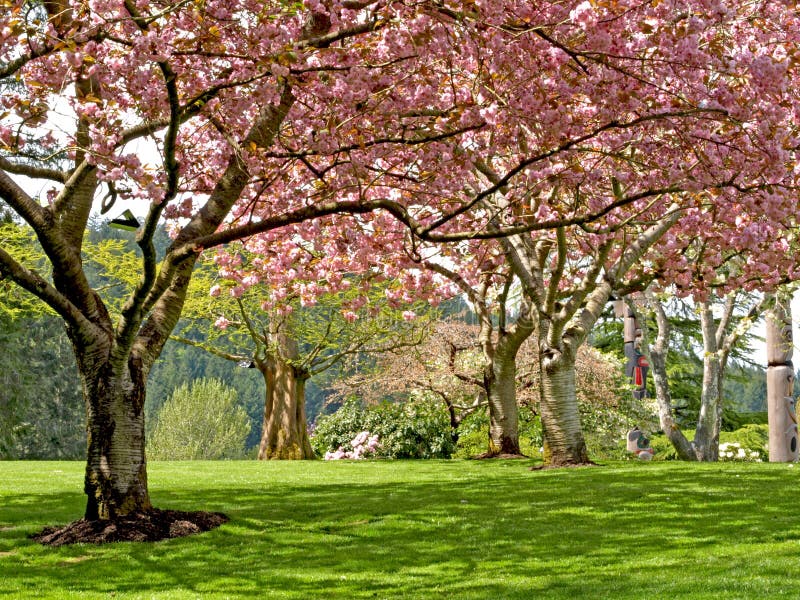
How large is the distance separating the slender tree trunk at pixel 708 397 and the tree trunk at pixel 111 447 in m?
16.4

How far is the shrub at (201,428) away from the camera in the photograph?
5912 centimetres

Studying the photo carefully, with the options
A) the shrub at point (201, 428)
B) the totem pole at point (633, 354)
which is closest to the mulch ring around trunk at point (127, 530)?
the totem pole at point (633, 354)

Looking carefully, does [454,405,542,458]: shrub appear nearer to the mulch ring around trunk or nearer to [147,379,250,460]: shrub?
the mulch ring around trunk

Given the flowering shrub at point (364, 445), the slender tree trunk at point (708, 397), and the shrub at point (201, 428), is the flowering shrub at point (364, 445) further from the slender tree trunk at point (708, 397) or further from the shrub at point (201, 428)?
the shrub at point (201, 428)

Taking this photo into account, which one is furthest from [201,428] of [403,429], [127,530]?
[127,530]

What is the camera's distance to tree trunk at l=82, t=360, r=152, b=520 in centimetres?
1126

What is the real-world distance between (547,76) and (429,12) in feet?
7.85

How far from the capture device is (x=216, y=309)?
29.8 m

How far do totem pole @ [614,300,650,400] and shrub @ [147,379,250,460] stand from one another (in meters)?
42.3

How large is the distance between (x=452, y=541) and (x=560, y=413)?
7.20 metres

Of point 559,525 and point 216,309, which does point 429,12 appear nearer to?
point 559,525

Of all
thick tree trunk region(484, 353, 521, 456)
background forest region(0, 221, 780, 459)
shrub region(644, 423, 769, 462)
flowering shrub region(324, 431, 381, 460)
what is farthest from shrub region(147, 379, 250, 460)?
thick tree trunk region(484, 353, 521, 456)

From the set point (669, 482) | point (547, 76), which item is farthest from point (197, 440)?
point (547, 76)

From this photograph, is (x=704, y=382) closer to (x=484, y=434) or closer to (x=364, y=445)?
(x=484, y=434)
